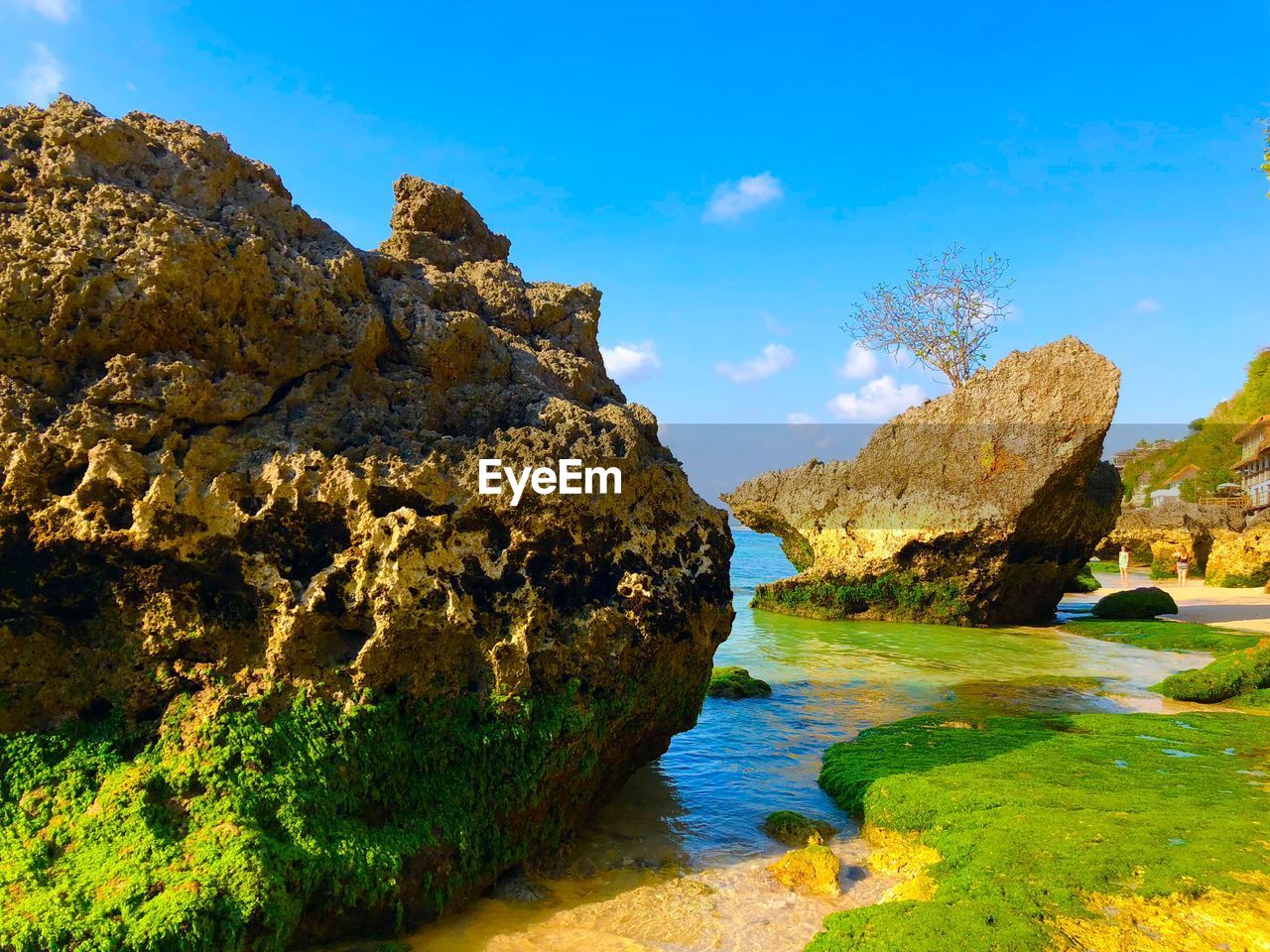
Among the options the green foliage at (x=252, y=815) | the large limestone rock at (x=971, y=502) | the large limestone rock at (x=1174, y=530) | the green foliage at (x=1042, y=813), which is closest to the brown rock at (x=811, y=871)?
the green foliage at (x=1042, y=813)

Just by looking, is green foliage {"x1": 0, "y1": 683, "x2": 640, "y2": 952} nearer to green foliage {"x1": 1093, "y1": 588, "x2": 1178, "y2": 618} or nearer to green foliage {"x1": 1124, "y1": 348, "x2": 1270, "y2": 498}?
green foliage {"x1": 1093, "y1": 588, "x2": 1178, "y2": 618}

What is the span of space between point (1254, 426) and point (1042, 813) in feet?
207

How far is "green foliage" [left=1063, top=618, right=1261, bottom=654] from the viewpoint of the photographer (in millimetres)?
16125

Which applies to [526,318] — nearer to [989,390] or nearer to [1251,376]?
[989,390]

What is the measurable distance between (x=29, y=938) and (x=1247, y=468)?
239 feet

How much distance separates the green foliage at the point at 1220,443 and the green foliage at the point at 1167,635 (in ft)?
172

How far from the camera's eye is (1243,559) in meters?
29.3

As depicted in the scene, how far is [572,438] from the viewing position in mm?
6371

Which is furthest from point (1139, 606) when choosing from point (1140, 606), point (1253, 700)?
point (1253, 700)

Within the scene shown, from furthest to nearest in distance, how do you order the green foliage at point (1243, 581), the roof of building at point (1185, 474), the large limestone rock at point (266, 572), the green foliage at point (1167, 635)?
the roof of building at point (1185, 474) < the green foliage at point (1243, 581) < the green foliage at point (1167, 635) < the large limestone rock at point (266, 572)

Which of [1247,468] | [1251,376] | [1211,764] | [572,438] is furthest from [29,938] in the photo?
[1251,376]

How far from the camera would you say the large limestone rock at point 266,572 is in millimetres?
4758

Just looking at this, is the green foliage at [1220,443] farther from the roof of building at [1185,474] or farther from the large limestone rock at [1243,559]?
the large limestone rock at [1243,559]

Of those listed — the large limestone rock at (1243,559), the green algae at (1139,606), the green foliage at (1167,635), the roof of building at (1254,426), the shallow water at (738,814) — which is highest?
the roof of building at (1254,426)
